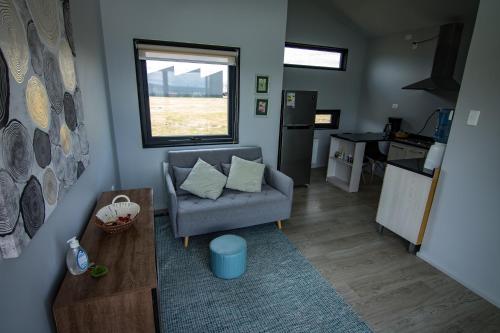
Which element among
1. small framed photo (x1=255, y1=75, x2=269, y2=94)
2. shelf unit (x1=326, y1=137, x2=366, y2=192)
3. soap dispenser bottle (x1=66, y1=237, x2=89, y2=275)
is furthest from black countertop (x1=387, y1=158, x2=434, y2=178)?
soap dispenser bottle (x1=66, y1=237, x2=89, y2=275)

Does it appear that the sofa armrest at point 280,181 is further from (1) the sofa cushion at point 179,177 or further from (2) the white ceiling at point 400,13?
(2) the white ceiling at point 400,13

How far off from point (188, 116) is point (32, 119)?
2.36 metres

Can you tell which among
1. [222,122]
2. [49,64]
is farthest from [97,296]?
[222,122]

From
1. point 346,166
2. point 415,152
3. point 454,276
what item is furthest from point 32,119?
point 415,152

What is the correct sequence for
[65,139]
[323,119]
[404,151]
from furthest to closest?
1. [323,119]
2. [404,151]
3. [65,139]

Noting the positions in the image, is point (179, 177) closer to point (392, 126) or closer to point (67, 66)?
point (67, 66)

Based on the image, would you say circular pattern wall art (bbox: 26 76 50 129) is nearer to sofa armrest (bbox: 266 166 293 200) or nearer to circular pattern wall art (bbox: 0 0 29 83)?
circular pattern wall art (bbox: 0 0 29 83)

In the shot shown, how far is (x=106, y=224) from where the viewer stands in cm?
161

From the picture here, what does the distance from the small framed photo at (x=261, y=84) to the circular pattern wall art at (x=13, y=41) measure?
262cm

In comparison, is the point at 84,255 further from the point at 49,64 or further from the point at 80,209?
the point at 49,64

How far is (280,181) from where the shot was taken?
298 centimetres

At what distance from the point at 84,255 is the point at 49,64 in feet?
3.05

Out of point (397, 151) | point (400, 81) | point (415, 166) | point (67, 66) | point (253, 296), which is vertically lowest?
point (253, 296)

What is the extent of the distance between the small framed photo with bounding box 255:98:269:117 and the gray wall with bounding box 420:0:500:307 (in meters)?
2.04
